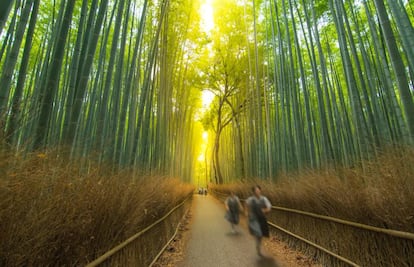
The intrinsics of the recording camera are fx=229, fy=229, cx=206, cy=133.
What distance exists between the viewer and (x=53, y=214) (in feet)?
3.89

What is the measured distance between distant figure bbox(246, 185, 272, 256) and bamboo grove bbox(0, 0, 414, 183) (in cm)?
154

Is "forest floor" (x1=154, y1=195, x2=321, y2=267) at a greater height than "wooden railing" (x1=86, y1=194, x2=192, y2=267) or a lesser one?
lesser

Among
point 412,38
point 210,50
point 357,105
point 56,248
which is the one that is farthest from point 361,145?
point 210,50

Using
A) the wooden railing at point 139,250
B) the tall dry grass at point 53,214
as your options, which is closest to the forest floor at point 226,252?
the wooden railing at point 139,250

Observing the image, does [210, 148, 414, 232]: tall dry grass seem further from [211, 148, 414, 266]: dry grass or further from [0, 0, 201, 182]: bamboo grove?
[0, 0, 201, 182]: bamboo grove

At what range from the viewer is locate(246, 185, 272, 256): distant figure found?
11.7 ft

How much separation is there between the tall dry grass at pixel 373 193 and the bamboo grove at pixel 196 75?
497 millimetres

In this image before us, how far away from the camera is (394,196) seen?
1854 millimetres

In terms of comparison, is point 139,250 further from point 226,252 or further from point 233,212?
point 233,212

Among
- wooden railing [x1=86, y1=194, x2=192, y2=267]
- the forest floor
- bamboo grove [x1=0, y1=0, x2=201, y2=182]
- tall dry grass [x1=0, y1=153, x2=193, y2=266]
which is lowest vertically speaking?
the forest floor

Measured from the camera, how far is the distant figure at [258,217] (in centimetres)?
356

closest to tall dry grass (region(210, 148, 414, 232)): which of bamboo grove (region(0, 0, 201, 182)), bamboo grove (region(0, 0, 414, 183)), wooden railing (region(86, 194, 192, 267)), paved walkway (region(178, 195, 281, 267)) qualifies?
bamboo grove (region(0, 0, 414, 183))

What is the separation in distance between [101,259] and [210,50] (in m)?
11.1

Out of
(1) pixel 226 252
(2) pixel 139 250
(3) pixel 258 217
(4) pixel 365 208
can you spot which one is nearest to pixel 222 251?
(1) pixel 226 252
